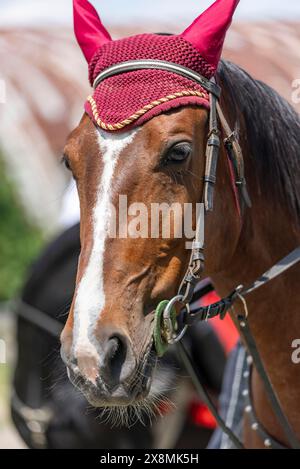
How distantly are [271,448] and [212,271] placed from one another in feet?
2.23

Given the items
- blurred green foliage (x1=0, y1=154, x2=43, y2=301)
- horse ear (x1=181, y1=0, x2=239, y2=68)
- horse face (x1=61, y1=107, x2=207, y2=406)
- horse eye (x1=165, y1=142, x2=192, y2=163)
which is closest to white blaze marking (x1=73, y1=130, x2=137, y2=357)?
horse face (x1=61, y1=107, x2=207, y2=406)

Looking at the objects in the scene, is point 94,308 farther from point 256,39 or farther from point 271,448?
point 256,39

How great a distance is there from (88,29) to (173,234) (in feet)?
2.40

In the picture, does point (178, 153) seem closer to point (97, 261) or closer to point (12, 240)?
point (97, 261)

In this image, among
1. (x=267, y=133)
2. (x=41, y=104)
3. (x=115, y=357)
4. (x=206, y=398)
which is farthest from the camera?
(x=41, y=104)

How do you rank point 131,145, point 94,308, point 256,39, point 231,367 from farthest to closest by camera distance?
point 256,39 < point 231,367 < point 131,145 < point 94,308

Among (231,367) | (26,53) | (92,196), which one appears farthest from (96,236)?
(26,53)

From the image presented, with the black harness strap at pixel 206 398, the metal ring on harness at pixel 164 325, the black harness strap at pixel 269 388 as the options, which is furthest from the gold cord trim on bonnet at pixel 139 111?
the black harness strap at pixel 206 398

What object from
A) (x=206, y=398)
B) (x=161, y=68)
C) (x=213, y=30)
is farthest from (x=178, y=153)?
(x=206, y=398)

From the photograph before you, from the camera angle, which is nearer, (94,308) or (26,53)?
(94,308)

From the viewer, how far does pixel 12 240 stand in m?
12.3

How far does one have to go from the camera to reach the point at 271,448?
8.43 feet

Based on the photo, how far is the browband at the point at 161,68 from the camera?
2.15m

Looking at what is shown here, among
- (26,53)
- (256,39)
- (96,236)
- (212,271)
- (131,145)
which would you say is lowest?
(26,53)
